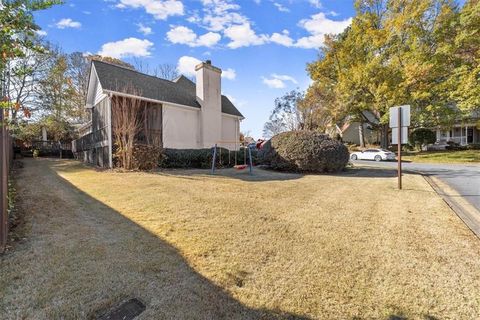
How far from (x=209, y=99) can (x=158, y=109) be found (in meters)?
3.55

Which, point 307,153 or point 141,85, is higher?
point 141,85

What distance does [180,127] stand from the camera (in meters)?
15.6

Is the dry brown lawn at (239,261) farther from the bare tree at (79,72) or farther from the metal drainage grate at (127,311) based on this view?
the bare tree at (79,72)

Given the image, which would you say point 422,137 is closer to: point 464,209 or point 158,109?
point 464,209

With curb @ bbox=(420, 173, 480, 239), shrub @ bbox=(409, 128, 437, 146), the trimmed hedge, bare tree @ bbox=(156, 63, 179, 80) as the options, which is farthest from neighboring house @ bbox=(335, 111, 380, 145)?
curb @ bbox=(420, 173, 480, 239)

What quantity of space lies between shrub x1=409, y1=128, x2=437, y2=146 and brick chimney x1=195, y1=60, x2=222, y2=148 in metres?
24.2

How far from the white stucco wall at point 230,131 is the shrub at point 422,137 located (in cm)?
2177

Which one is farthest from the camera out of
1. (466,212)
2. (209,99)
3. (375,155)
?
(375,155)

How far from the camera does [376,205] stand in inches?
244

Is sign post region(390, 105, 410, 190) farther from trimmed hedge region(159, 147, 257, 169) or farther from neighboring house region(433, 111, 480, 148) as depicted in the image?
neighboring house region(433, 111, 480, 148)

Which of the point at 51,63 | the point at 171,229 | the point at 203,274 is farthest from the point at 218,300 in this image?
the point at 51,63

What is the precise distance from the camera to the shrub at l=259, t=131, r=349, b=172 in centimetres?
1155

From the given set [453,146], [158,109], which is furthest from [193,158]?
[453,146]

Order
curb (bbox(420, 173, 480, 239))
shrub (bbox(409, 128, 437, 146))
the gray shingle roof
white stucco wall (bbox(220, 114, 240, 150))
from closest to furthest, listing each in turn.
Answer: curb (bbox(420, 173, 480, 239))
the gray shingle roof
white stucco wall (bbox(220, 114, 240, 150))
shrub (bbox(409, 128, 437, 146))
